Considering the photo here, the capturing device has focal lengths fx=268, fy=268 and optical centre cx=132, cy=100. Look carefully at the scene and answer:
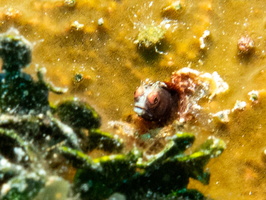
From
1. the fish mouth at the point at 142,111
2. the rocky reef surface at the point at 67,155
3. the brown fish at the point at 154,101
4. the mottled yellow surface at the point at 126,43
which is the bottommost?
the rocky reef surface at the point at 67,155

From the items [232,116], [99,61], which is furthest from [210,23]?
[99,61]

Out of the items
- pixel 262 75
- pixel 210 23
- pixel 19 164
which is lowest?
pixel 19 164

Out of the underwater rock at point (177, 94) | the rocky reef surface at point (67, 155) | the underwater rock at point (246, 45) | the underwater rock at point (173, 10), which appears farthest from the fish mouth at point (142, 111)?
the underwater rock at point (246, 45)

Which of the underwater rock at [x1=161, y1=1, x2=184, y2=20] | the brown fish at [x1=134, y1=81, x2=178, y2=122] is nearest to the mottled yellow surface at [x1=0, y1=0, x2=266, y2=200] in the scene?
the underwater rock at [x1=161, y1=1, x2=184, y2=20]

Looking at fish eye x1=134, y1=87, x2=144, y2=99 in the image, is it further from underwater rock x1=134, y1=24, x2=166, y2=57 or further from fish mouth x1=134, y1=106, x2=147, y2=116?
underwater rock x1=134, y1=24, x2=166, y2=57

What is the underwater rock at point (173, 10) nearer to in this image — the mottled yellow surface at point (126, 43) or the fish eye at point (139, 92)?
the mottled yellow surface at point (126, 43)

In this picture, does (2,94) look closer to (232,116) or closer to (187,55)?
(187,55)

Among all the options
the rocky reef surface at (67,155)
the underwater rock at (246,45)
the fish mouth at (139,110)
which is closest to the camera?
the rocky reef surface at (67,155)
